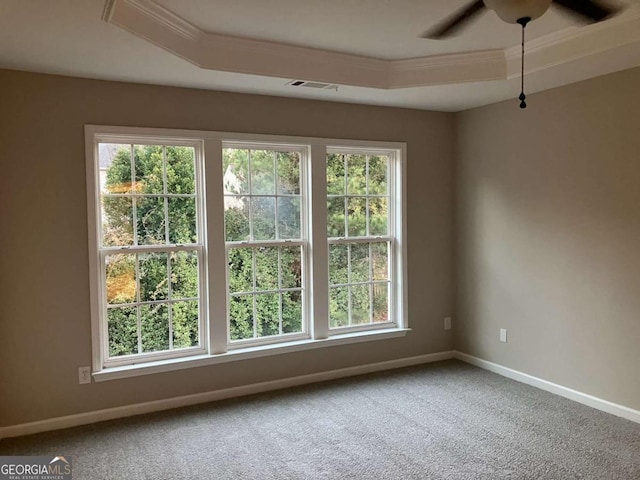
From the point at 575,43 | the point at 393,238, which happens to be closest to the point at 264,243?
the point at 393,238

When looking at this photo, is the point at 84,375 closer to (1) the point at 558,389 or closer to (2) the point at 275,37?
(2) the point at 275,37

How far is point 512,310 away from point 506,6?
292 cm

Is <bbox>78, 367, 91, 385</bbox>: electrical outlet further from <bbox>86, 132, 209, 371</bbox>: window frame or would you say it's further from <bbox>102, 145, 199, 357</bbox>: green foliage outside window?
<bbox>102, 145, 199, 357</bbox>: green foliage outside window

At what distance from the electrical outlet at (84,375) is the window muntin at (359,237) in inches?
77.0

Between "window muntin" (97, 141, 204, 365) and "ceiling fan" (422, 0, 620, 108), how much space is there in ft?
7.10

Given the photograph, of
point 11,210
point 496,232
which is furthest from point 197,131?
point 496,232

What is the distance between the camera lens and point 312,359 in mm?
4082

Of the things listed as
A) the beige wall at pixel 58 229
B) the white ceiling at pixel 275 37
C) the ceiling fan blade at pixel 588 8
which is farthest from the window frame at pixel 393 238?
the ceiling fan blade at pixel 588 8

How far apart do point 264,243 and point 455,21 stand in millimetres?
2323

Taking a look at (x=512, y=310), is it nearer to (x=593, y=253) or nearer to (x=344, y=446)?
(x=593, y=253)

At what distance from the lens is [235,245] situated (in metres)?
3.82

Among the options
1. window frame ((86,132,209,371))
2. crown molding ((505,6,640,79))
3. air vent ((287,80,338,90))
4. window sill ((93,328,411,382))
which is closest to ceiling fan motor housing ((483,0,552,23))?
crown molding ((505,6,640,79))

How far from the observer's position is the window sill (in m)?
3.39

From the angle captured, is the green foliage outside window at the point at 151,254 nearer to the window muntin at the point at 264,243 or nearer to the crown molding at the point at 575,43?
the window muntin at the point at 264,243
